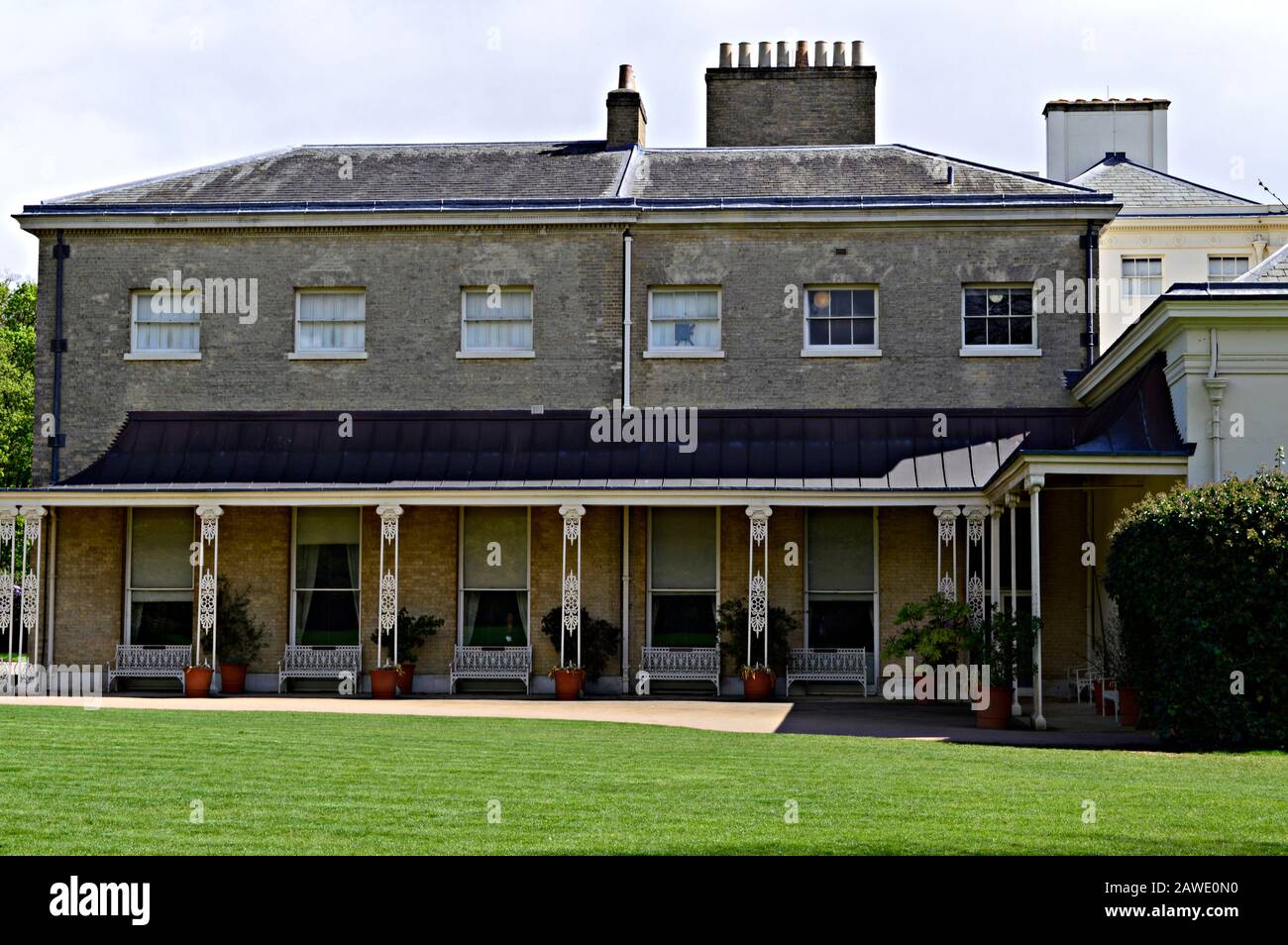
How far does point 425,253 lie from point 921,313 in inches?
320

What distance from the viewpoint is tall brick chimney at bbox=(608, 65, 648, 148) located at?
1098 inches

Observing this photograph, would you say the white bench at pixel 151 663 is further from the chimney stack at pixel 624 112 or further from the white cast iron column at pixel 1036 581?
the white cast iron column at pixel 1036 581

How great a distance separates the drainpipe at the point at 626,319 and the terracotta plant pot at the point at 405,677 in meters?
5.32

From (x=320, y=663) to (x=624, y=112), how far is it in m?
11.3

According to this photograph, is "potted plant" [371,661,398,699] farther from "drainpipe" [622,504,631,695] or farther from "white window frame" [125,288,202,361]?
"white window frame" [125,288,202,361]

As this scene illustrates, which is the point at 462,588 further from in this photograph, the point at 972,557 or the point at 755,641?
the point at 972,557

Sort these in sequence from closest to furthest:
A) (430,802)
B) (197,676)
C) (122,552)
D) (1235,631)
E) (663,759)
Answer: (430,802), (663,759), (1235,631), (197,676), (122,552)

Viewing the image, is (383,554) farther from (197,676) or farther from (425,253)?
(425,253)

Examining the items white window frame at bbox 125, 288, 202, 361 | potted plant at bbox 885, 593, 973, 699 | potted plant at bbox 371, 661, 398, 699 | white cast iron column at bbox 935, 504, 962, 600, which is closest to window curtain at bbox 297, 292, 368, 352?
white window frame at bbox 125, 288, 202, 361

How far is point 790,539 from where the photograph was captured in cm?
2394

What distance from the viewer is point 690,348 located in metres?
25.1

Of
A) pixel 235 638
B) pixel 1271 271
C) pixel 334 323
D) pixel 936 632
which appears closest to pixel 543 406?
pixel 334 323
